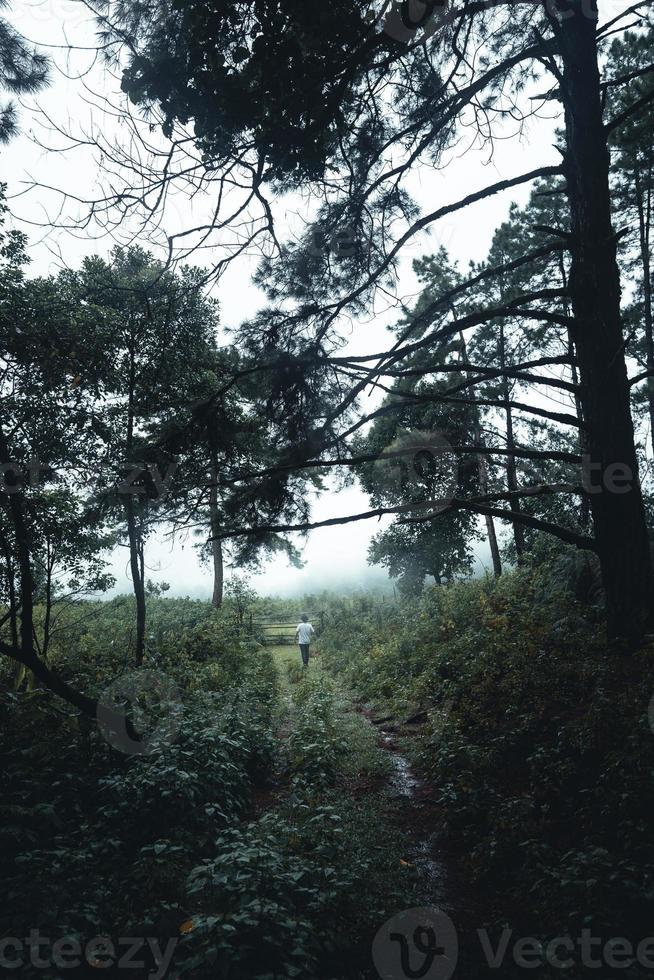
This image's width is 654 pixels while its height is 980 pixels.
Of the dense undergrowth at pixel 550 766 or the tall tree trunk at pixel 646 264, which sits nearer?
the dense undergrowth at pixel 550 766

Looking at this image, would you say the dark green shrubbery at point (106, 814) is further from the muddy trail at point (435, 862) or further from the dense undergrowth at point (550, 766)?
the dense undergrowth at point (550, 766)

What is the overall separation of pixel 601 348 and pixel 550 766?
4.43 meters

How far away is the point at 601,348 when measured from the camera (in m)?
5.24

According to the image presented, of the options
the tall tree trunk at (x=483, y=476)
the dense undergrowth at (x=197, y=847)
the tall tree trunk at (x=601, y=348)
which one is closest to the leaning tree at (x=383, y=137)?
the tall tree trunk at (x=601, y=348)

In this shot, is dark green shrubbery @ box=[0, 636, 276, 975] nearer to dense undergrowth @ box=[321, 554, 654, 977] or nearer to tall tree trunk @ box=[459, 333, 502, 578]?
dense undergrowth @ box=[321, 554, 654, 977]

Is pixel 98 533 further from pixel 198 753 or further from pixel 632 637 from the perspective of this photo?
pixel 632 637

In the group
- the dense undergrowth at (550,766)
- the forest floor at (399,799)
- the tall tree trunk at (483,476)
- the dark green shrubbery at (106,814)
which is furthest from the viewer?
the tall tree trunk at (483,476)

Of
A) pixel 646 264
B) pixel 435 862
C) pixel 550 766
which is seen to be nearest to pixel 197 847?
pixel 435 862

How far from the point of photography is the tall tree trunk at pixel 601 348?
518 cm

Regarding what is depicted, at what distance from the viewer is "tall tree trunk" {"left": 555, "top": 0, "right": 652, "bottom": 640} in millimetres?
5180

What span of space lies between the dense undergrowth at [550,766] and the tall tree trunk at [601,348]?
103cm

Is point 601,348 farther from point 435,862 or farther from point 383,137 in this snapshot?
point 435,862

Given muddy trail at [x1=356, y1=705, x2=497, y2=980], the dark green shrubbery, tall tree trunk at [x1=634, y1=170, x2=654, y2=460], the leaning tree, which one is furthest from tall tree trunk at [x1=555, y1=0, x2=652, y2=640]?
tall tree trunk at [x1=634, y1=170, x2=654, y2=460]

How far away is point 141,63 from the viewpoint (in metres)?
3.37
